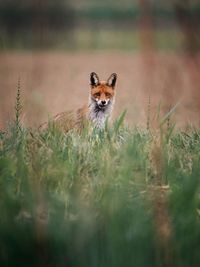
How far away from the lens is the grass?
579 cm

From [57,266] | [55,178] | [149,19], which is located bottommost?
[57,266]

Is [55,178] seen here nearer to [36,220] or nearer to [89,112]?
[36,220]

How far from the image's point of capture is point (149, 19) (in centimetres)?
434

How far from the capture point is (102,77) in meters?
23.5

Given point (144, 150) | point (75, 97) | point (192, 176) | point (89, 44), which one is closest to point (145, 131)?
point (144, 150)

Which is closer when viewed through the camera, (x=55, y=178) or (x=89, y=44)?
(x=55, y=178)

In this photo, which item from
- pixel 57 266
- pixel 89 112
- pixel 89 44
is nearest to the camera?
pixel 57 266

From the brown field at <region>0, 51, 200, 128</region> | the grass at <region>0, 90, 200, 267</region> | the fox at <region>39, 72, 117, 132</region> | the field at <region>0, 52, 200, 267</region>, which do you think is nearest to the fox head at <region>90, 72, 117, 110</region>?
the fox at <region>39, 72, 117, 132</region>

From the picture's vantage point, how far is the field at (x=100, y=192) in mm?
5762

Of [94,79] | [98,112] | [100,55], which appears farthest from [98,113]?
[100,55]

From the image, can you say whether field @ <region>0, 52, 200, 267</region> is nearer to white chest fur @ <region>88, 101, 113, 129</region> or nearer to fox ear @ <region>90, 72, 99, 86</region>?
white chest fur @ <region>88, 101, 113, 129</region>

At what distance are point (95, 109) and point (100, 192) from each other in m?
4.66

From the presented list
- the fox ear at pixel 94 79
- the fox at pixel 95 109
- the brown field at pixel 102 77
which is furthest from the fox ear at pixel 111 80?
the brown field at pixel 102 77

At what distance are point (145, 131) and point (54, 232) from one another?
7.77 feet
